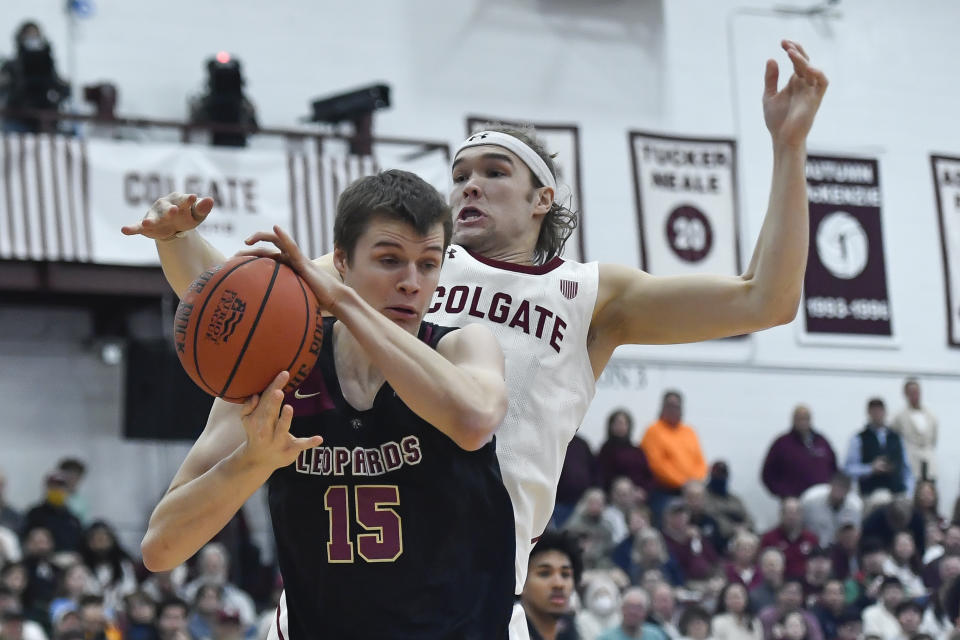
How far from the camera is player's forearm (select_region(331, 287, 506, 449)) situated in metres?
3.38

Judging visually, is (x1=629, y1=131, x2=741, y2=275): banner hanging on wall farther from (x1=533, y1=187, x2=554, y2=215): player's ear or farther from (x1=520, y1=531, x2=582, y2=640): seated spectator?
(x1=533, y1=187, x2=554, y2=215): player's ear

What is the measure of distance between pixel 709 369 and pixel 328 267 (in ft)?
50.2

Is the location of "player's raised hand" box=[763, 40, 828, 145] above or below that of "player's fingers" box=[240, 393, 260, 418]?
above

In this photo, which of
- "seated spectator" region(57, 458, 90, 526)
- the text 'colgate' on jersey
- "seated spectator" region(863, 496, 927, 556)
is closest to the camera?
the text 'colgate' on jersey

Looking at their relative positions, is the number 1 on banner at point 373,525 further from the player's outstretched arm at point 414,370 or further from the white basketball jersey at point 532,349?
the white basketball jersey at point 532,349

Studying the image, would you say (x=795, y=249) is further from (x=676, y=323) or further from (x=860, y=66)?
(x=860, y=66)

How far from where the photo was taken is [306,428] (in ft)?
12.2

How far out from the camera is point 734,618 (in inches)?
527

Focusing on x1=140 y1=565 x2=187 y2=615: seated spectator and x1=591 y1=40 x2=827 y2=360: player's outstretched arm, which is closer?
x1=591 y1=40 x2=827 y2=360: player's outstretched arm

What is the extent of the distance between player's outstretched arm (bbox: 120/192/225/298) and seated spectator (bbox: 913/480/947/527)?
13.8m

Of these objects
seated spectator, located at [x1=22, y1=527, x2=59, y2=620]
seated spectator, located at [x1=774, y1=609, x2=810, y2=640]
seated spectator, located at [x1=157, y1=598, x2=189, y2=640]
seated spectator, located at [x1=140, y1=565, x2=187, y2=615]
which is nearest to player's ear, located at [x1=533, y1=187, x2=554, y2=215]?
seated spectator, located at [x1=157, y1=598, x2=189, y2=640]

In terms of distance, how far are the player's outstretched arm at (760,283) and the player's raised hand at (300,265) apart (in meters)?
1.51

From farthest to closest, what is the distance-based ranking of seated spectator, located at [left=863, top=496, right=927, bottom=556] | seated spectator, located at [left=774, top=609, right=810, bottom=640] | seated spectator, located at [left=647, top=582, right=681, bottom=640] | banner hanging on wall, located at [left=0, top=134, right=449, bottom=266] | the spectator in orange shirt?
the spectator in orange shirt
seated spectator, located at [left=863, top=496, right=927, bottom=556]
banner hanging on wall, located at [left=0, top=134, right=449, bottom=266]
seated spectator, located at [left=774, top=609, right=810, bottom=640]
seated spectator, located at [left=647, top=582, right=681, bottom=640]

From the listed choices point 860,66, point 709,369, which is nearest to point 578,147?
point 709,369
